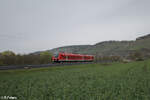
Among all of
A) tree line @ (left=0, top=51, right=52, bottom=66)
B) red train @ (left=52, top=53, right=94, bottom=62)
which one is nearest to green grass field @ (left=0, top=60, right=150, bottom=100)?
tree line @ (left=0, top=51, right=52, bottom=66)

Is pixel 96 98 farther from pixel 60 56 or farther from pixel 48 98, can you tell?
pixel 60 56

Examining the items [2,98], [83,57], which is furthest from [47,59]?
[2,98]

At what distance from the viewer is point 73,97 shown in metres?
8.48

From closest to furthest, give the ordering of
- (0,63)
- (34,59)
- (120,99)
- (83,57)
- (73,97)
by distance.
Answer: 1. (120,99)
2. (73,97)
3. (0,63)
4. (34,59)
5. (83,57)

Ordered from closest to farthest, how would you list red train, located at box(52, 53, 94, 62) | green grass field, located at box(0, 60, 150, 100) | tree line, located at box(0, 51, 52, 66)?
green grass field, located at box(0, 60, 150, 100), tree line, located at box(0, 51, 52, 66), red train, located at box(52, 53, 94, 62)

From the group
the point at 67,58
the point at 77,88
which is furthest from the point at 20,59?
the point at 77,88

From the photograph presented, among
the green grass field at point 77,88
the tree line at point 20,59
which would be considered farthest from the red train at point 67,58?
the green grass field at point 77,88

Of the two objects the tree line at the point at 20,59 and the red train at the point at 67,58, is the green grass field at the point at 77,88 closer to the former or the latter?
the tree line at the point at 20,59

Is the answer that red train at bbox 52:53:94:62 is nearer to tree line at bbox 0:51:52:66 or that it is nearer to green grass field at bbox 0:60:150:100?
tree line at bbox 0:51:52:66

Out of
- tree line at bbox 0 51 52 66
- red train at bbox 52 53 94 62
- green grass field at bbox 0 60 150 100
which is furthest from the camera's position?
red train at bbox 52 53 94 62

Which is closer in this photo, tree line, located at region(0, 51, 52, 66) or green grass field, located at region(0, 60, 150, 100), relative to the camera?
green grass field, located at region(0, 60, 150, 100)

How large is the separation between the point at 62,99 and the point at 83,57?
42613 mm

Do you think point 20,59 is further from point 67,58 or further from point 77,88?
point 77,88

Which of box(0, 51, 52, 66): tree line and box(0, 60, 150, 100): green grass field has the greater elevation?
box(0, 51, 52, 66): tree line
